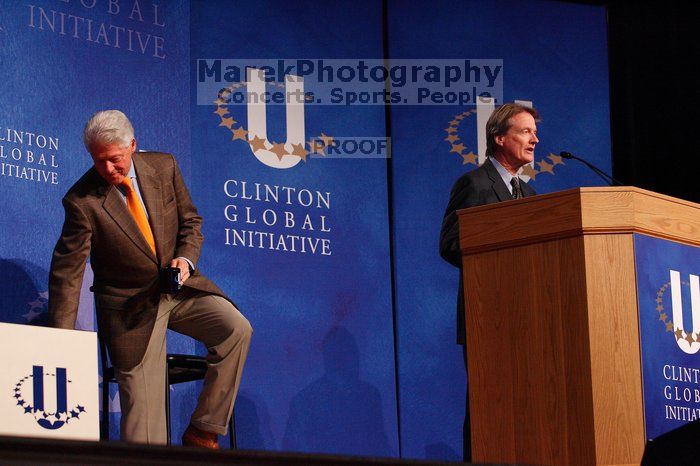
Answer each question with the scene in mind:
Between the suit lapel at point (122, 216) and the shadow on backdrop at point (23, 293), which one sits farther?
the shadow on backdrop at point (23, 293)

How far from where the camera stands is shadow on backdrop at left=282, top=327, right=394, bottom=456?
5547mm

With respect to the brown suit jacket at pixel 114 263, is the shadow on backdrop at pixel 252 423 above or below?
below

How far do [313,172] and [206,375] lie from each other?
5.51ft

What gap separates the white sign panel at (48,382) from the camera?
3059mm

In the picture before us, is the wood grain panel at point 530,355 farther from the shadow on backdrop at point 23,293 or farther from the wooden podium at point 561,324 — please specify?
the shadow on backdrop at point 23,293

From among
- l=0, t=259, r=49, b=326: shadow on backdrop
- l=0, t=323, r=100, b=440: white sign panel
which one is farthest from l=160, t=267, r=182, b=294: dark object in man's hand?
l=0, t=323, r=100, b=440: white sign panel

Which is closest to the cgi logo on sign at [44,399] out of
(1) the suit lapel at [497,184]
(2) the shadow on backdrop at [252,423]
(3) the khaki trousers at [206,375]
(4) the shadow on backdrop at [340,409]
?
(3) the khaki trousers at [206,375]

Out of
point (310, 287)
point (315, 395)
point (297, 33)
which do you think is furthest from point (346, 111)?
point (315, 395)

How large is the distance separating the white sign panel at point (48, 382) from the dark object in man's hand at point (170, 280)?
99 centimetres

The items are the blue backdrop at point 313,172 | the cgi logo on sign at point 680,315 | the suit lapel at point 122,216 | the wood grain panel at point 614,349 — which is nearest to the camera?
the wood grain panel at point 614,349

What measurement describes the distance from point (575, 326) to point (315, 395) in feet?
8.10

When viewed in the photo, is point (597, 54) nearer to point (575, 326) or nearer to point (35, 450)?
point (575, 326)

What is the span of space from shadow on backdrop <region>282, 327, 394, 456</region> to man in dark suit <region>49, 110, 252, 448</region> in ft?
3.93

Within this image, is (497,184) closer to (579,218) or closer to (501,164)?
(501,164)
